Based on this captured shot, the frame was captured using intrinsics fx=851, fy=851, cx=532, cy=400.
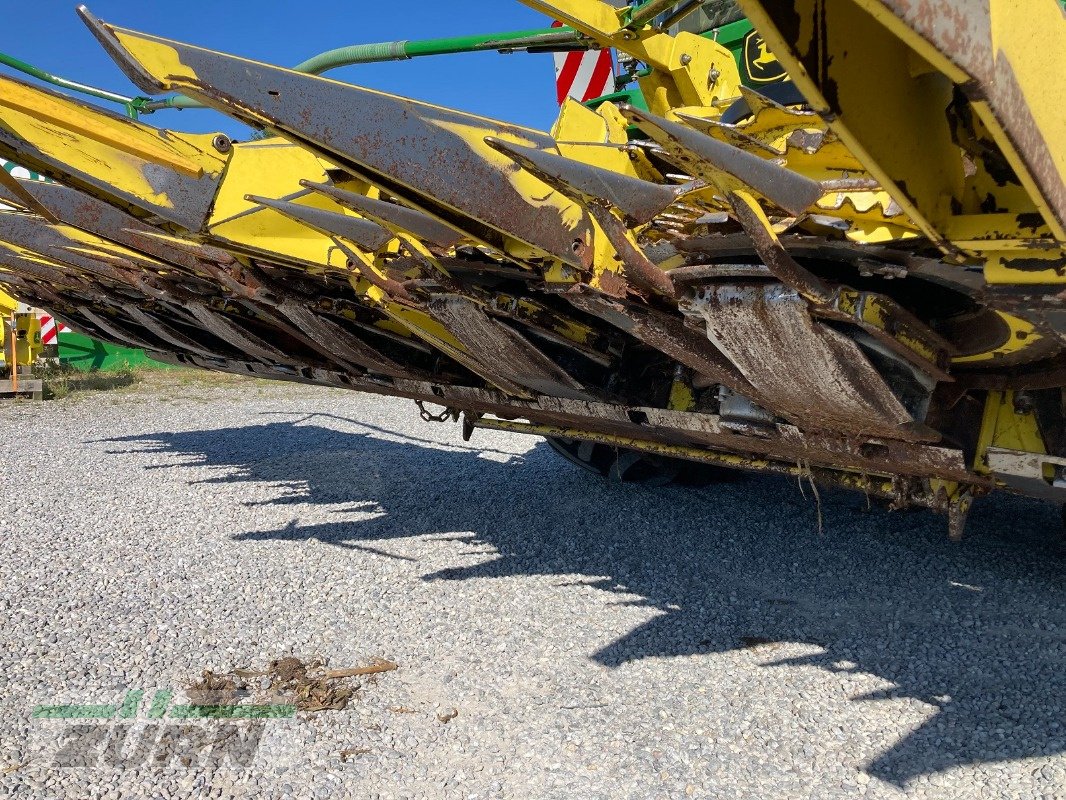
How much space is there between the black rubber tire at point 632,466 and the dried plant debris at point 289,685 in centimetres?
236

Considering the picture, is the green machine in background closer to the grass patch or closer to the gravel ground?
the grass patch

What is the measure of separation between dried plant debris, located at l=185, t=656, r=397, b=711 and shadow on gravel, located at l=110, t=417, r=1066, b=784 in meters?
0.74

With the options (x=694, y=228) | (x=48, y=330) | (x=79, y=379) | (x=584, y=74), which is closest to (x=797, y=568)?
(x=694, y=228)

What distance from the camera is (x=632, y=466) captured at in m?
4.73

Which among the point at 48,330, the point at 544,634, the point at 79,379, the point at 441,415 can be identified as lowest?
the point at 79,379

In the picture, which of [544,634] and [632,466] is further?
[632,466]

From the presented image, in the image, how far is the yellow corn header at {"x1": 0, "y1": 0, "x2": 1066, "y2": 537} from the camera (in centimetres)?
116

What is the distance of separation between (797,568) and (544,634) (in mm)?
1228

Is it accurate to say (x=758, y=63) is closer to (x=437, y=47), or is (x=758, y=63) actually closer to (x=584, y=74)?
(x=584, y=74)

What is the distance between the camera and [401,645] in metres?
2.69

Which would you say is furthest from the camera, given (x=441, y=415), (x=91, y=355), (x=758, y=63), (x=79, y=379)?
(x=91, y=355)

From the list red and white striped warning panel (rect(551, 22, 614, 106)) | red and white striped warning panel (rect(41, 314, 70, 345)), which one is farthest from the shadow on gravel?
red and white striped warning panel (rect(41, 314, 70, 345))

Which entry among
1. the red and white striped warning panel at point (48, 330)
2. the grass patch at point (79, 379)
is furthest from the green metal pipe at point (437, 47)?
the red and white striped warning panel at point (48, 330)

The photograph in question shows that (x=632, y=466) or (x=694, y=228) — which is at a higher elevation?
(x=694, y=228)
